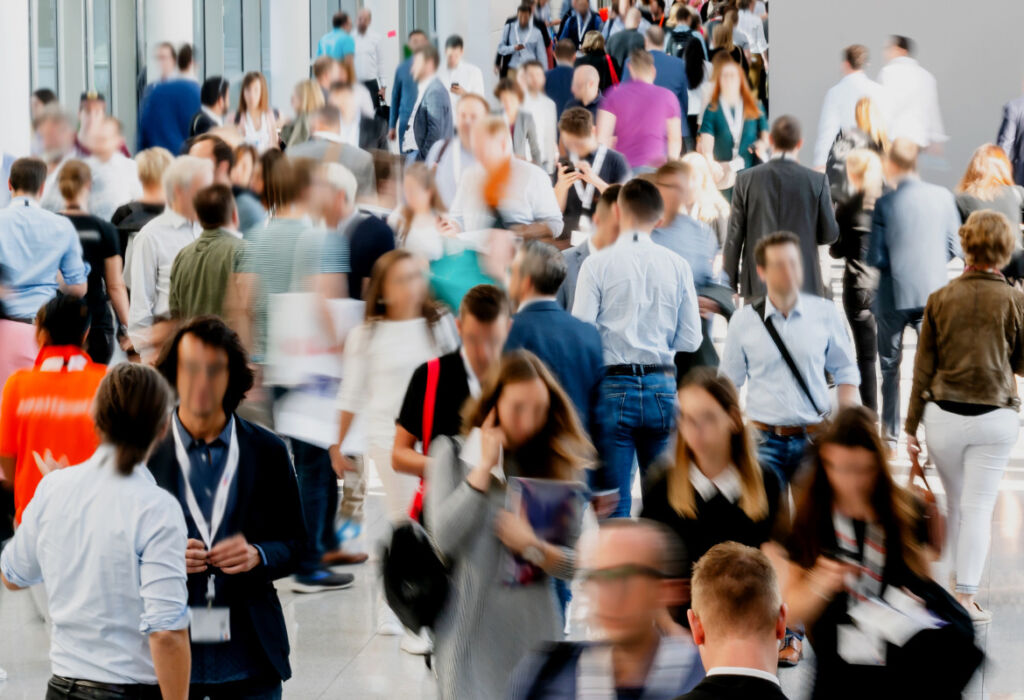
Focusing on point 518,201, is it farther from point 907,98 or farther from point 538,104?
point 907,98

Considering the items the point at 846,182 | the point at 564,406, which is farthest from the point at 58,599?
the point at 846,182

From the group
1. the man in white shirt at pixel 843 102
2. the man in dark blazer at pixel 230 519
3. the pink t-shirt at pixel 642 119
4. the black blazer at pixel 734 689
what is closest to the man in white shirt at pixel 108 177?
the pink t-shirt at pixel 642 119

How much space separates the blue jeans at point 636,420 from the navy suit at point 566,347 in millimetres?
505

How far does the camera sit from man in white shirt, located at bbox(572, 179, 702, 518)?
21.7ft

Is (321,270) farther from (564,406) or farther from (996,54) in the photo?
(996,54)

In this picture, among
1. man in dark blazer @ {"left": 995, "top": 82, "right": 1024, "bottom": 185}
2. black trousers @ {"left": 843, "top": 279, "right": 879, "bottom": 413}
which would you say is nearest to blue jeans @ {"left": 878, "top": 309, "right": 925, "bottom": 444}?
Answer: black trousers @ {"left": 843, "top": 279, "right": 879, "bottom": 413}

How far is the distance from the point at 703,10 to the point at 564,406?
2230cm

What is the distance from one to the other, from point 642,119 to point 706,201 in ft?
8.62

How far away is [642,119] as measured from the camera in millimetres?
12609

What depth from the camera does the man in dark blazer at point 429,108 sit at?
46.9ft

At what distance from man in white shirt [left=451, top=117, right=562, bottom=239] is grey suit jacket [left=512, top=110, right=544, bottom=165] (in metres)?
3.54

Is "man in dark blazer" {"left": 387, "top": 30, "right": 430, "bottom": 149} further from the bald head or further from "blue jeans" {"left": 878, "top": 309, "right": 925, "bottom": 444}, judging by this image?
"blue jeans" {"left": 878, "top": 309, "right": 925, "bottom": 444}

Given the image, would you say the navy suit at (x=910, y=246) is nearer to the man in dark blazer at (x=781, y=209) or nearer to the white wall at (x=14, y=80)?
the man in dark blazer at (x=781, y=209)

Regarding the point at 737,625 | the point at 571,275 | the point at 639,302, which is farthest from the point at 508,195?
the point at 737,625
